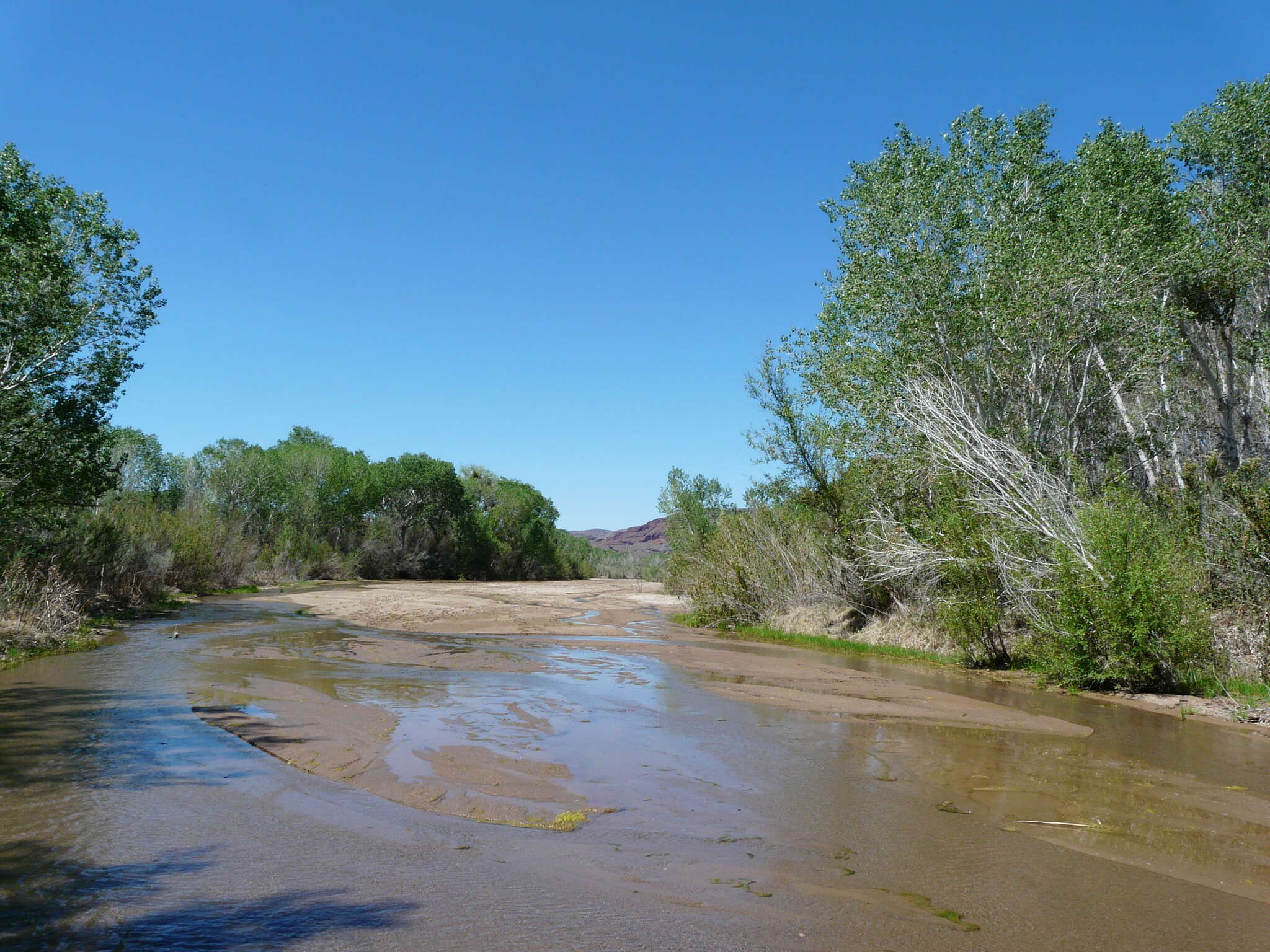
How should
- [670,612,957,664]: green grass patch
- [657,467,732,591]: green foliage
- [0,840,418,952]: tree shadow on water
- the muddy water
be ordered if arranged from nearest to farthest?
[0,840,418,952]: tree shadow on water, the muddy water, [670,612,957,664]: green grass patch, [657,467,732,591]: green foliage

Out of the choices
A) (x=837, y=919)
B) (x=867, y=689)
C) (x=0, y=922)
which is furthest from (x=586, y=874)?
(x=867, y=689)

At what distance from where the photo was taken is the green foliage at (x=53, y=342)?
54.9 feet

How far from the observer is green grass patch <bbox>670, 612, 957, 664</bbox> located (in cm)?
1906

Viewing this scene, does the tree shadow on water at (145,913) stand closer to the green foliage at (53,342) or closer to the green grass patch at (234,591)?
the green foliage at (53,342)

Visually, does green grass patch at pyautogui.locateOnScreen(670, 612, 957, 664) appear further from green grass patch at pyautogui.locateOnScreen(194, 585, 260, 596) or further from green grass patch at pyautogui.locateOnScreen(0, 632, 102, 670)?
Result: green grass patch at pyautogui.locateOnScreen(194, 585, 260, 596)

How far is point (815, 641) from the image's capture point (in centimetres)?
2266

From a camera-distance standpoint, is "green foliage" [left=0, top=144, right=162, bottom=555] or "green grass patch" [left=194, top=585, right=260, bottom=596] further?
"green grass patch" [left=194, top=585, right=260, bottom=596]

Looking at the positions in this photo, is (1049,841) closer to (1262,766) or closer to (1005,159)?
(1262,766)

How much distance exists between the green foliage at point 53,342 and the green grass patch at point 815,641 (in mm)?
18977

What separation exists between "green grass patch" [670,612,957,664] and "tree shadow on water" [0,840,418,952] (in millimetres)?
16334

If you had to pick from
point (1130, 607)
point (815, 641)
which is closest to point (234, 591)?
point (815, 641)

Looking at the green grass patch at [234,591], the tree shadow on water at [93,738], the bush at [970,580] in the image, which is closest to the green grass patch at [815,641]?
the bush at [970,580]

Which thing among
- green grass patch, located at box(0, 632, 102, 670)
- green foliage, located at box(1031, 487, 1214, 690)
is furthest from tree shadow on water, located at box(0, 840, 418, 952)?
green foliage, located at box(1031, 487, 1214, 690)

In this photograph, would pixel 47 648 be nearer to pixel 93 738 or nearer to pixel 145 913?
pixel 93 738
